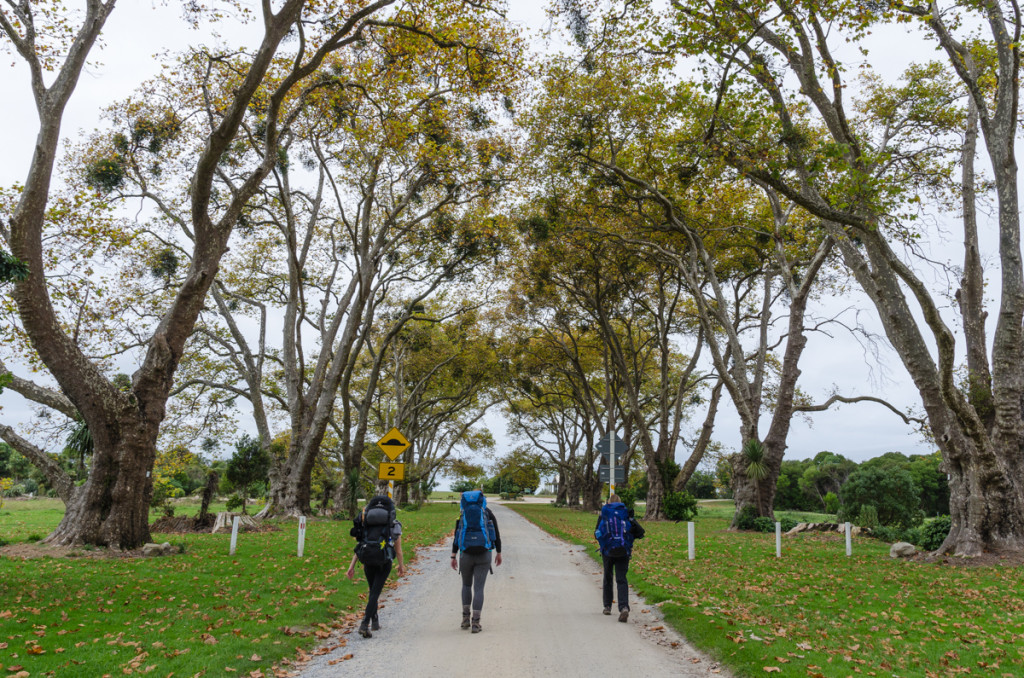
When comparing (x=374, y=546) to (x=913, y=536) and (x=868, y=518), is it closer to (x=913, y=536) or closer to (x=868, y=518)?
(x=913, y=536)

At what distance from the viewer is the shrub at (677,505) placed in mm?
27500

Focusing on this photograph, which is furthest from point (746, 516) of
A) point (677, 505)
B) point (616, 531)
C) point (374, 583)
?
point (374, 583)

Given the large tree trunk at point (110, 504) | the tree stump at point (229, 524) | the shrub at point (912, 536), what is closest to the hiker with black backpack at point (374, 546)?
the large tree trunk at point (110, 504)

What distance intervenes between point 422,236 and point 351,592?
16921mm

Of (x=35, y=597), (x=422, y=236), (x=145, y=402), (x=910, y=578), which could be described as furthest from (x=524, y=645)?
(x=422, y=236)

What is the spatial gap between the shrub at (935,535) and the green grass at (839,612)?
160 cm

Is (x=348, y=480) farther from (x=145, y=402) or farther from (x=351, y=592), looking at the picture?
(x=351, y=592)

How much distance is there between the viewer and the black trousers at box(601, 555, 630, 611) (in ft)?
25.4

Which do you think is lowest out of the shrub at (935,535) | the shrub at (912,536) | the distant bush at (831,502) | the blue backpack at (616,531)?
the distant bush at (831,502)

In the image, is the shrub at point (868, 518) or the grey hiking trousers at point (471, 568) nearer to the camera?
the grey hiking trousers at point (471, 568)

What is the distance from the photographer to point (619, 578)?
7.90m

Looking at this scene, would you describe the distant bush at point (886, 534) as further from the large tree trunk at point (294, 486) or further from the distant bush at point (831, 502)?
the distant bush at point (831, 502)

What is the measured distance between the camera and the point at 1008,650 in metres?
6.15

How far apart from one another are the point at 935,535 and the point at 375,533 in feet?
46.8
